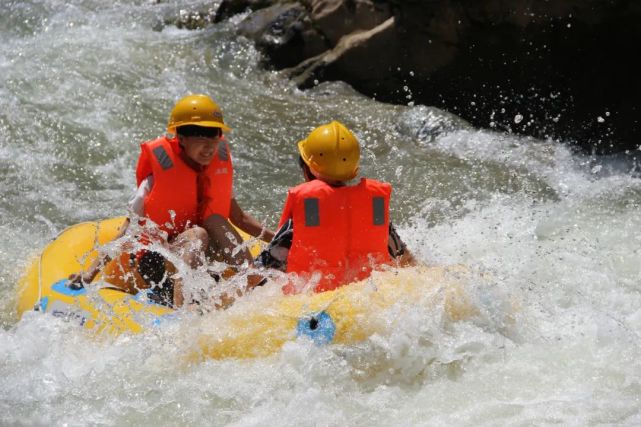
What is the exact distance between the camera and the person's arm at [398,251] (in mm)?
4988

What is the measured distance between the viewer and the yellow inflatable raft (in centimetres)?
435

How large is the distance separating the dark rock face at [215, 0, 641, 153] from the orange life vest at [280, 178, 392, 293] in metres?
4.18

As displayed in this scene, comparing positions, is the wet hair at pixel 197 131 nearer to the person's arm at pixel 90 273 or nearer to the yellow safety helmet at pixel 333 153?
the person's arm at pixel 90 273

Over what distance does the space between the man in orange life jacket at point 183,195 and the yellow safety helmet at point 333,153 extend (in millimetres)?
779

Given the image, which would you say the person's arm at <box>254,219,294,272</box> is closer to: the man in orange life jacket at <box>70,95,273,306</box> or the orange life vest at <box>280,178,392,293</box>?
the orange life vest at <box>280,178,392,293</box>

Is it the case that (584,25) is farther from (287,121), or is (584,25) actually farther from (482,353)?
(482,353)

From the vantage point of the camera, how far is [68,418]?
429 centimetres

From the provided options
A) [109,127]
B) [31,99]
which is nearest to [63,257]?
[109,127]

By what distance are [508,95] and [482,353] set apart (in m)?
4.81

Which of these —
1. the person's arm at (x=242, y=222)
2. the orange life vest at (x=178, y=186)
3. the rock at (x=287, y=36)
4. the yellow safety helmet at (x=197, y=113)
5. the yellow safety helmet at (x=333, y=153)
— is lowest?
the person's arm at (x=242, y=222)

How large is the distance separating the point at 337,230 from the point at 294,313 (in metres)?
0.48

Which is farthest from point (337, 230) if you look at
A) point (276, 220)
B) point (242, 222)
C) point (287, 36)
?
point (287, 36)

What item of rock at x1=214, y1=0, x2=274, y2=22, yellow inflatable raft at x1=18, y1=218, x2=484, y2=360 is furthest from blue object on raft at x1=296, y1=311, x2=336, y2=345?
rock at x1=214, y1=0, x2=274, y2=22

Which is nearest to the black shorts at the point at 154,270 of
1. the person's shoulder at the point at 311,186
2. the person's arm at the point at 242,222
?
the person's arm at the point at 242,222
